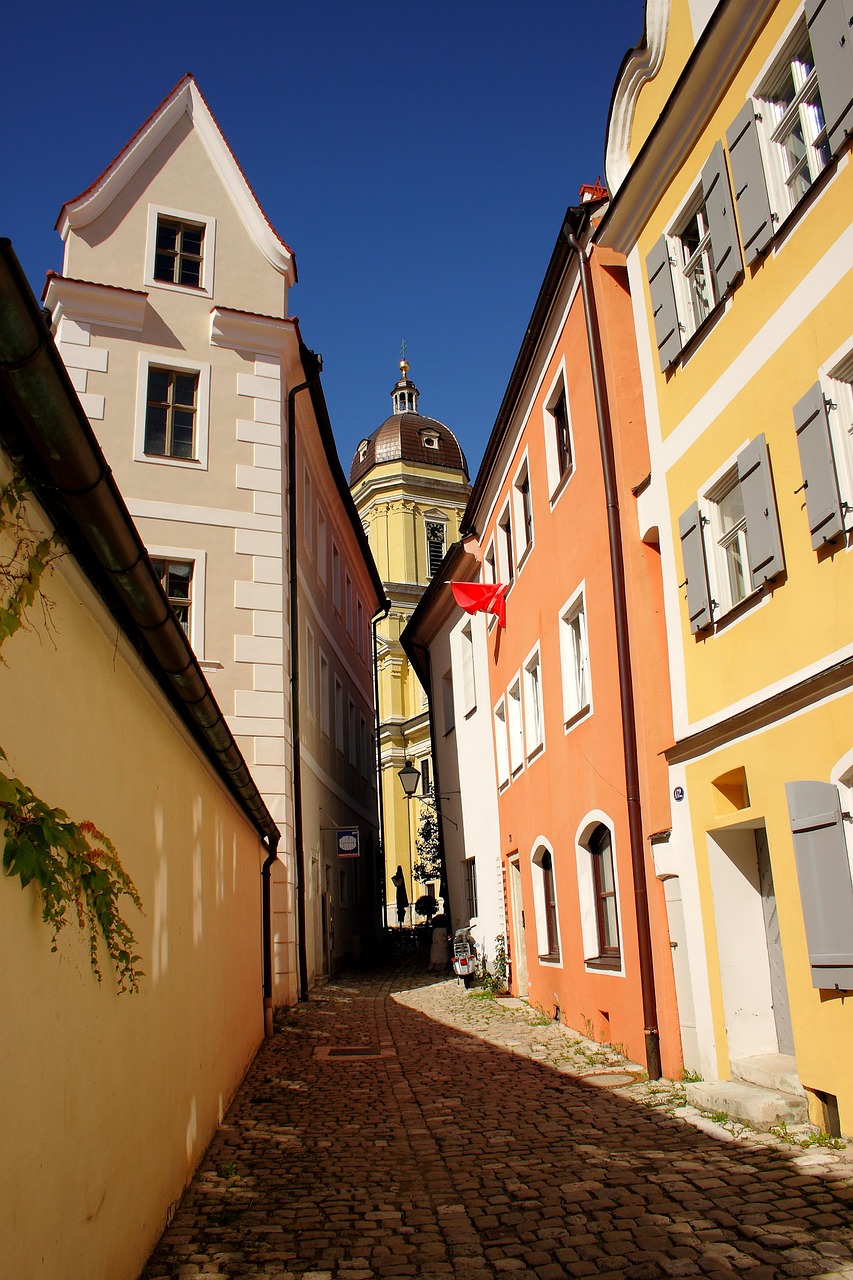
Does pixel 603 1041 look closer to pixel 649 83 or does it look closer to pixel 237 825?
pixel 237 825

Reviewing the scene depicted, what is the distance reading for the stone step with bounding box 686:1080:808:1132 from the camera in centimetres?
679

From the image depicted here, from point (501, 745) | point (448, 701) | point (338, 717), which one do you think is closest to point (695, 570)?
point (501, 745)

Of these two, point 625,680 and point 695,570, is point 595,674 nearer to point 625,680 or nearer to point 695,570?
point 625,680

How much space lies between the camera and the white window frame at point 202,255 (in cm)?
1788

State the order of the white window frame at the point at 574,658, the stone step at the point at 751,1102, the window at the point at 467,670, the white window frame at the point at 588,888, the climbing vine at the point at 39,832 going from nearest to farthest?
the climbing vine at the point at 39,832, the stone step at the point at 751,1102, the white window frame at the point at 588,888, the white window frame at the point at 574,658, the window at the point at 467,670

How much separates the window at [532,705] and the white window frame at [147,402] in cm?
624

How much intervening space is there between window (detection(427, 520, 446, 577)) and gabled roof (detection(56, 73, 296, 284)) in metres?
30.5

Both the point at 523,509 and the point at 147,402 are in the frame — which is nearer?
the point at 523,509

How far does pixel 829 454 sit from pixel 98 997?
5138 mm

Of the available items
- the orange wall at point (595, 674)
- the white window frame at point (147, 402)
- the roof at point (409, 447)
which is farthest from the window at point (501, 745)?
the roof at point (409, 447)

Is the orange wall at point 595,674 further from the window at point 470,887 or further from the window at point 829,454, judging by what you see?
the window at point 470,887

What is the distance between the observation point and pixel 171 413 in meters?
17.4

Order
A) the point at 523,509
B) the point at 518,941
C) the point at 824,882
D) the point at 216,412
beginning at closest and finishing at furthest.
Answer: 1. the point at 824,882
2. the point at 523,509
3. the point at 518,941
4. the point at 216,412

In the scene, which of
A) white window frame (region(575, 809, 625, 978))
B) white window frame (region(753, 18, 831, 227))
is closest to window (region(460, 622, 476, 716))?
white window frame (region(575, 809, 625, 978))
